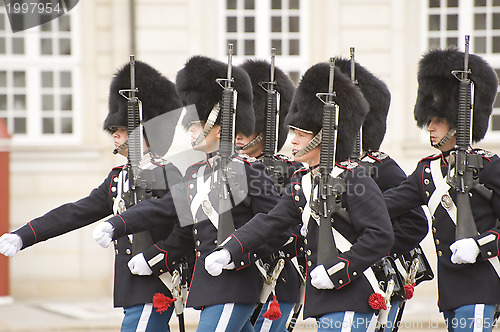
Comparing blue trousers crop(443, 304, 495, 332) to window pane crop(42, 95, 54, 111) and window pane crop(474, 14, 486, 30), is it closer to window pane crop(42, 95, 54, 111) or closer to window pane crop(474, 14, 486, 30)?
window pane crop(474, 14, 486, 30)

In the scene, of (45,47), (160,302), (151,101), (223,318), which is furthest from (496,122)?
(223,318)

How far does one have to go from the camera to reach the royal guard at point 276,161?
518 centimetres

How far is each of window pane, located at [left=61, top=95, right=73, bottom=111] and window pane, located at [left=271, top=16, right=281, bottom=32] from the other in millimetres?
2494

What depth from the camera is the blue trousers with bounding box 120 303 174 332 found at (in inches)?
193

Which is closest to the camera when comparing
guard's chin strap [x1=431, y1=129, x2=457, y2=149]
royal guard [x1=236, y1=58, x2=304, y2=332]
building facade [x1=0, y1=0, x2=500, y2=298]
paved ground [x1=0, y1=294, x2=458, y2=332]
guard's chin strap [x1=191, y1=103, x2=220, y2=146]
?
guard's chin strap [x1=431, y1=129, x2=457, y2=149]

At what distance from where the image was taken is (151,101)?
17.9ft

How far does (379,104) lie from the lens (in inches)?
225

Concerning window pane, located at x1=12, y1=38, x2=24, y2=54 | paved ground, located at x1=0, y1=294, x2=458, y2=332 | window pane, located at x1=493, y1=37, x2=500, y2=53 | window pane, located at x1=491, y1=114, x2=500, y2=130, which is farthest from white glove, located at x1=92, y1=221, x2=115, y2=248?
window pane, located at x1=493, y1=37, x2=500, y2=53

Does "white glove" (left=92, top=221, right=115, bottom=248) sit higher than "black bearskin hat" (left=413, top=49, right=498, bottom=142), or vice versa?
"black bearskin hat" (left=413, top=49, right=498, bottom=142)

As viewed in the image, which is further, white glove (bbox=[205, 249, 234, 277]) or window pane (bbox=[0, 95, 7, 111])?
window pane (bbox=[0, 95, 7, 111])

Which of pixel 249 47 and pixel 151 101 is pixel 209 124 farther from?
pixel 249 47

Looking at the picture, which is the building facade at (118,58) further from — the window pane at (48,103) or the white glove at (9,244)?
the white glove at (9,244)

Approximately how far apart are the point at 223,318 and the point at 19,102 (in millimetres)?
6496

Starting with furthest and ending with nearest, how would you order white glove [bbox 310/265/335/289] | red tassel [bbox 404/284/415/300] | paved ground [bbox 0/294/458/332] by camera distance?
paved ground [bbox 0/294/458/332] < red tassel [bbox 404/284/415/300] < white glove [bbox 310/265/335/289]
